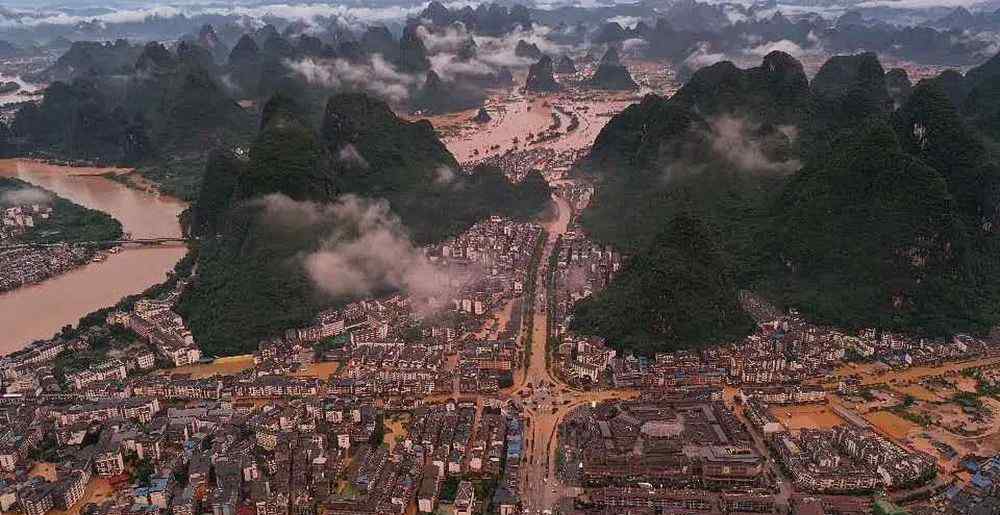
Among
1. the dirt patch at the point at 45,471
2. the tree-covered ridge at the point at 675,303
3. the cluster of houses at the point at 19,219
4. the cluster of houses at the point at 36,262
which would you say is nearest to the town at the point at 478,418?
the dirt patch at the point at 45,471

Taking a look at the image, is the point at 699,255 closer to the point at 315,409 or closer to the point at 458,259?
the point at 458,259

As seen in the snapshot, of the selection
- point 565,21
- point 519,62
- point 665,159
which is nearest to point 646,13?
point 565,21

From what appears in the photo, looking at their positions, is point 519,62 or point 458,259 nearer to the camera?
point 458,259

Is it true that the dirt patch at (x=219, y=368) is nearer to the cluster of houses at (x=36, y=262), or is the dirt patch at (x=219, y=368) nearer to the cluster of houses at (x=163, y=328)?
the cluster of houses at (x=163, y=328)

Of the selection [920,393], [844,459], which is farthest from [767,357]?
[844,459]

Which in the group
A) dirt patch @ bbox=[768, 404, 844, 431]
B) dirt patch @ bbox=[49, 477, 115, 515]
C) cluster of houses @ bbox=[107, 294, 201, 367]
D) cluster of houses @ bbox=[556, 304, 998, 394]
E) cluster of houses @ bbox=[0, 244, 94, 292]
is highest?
cluster of houses @ bbox=[0, 244, 94, 292]

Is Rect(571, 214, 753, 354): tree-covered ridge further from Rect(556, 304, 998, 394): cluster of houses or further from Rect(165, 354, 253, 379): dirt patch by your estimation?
Rect(165, 354, 253, 379): dirt patch

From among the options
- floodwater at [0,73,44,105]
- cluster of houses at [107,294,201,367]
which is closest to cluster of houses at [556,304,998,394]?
cluster of houses at [107,294,201,367]
